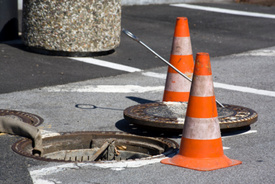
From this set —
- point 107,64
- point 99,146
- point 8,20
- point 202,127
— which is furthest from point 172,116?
point 8,20

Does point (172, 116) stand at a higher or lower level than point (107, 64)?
higher

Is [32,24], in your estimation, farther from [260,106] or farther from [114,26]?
A: [260,106]

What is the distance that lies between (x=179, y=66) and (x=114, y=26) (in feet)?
10.3

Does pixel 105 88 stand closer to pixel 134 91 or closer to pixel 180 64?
pixel 134 91

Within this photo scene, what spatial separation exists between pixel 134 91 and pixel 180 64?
1164mm

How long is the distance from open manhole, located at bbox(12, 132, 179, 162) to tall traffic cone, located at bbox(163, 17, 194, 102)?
108 cm

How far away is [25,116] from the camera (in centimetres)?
588

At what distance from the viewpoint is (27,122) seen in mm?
5656

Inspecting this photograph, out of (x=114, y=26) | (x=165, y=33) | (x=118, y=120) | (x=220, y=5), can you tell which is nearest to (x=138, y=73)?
(x=114, y=26)

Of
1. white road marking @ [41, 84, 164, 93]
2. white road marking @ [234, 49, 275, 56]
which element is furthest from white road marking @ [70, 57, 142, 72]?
white road marking @ [234, 49, 275, 56]

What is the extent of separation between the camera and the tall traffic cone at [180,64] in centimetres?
615

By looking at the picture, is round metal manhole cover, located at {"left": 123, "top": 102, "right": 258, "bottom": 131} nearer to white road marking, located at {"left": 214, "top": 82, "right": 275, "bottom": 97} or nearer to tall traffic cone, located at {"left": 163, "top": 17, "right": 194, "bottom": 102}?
tall traffic cone, located at {"left": 163, "top": 17, "right": 194, "bottom": 102}

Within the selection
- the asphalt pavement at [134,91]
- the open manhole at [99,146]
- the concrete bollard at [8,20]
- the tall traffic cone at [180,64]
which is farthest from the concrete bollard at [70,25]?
the open manhole at [99,146]

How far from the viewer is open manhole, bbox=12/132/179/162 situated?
5031 mm
